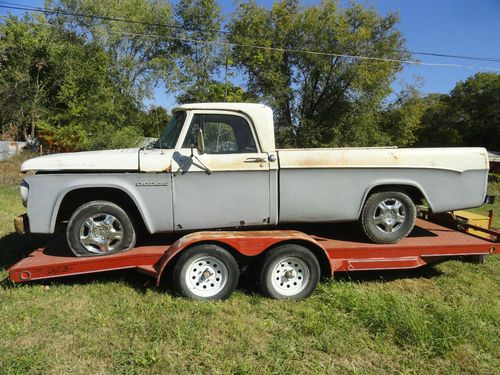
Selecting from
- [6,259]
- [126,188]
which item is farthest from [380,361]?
[6,259]

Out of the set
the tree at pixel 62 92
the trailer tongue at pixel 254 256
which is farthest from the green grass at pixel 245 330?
the tree at pixel 62 92

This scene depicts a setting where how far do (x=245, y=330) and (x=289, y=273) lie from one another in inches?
37.3

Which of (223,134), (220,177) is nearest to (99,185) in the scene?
(220,177)

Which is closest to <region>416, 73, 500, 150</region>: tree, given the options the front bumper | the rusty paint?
the rusty paint

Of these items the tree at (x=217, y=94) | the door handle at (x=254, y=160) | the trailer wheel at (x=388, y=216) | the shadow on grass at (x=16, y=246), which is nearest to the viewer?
the door handle at (x=254, y=160)

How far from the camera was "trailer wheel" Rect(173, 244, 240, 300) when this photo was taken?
423 centimetres

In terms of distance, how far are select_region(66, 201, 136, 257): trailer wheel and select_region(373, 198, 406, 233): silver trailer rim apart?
118 inches

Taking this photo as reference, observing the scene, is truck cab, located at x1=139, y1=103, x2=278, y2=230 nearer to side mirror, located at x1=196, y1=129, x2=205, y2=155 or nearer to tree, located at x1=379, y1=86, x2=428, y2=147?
side mirror, located at x1=196, y1=129, x2=205, y2=155

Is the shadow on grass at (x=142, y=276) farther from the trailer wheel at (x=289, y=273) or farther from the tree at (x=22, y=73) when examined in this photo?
the tree at (x=22, y=73)

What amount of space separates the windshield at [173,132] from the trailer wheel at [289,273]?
174cm

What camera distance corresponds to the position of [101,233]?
449cm

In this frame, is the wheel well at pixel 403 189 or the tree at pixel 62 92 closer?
the wheel well at pixel 403 189

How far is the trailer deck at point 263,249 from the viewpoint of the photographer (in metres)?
4.23

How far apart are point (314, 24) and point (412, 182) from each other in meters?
21.5
